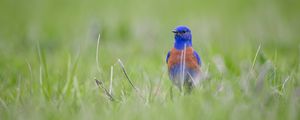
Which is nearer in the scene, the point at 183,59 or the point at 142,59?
the point at 183,59

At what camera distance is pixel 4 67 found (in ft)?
15.4

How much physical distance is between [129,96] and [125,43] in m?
3.51

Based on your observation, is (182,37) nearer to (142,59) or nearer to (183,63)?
(183,63)

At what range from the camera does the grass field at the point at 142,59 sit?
270cm

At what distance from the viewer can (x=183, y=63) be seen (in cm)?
336

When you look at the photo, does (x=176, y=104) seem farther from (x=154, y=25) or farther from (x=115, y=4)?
(x=115, y=4)

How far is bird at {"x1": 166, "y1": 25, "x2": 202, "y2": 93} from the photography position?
3342mm

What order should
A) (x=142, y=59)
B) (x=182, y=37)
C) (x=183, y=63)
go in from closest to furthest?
(x=183, y=63), (x=182, y=37), (x=142, y=59)

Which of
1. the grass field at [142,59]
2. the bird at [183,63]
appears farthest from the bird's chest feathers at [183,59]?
the grass field at [142,59]

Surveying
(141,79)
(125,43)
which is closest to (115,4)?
(125,43)

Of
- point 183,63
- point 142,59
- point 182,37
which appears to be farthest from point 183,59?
point 142,59

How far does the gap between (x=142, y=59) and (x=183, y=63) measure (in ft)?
6.66

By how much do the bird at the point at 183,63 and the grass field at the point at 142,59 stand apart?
3.8 inches

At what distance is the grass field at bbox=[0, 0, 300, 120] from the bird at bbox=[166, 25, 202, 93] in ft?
0.32
